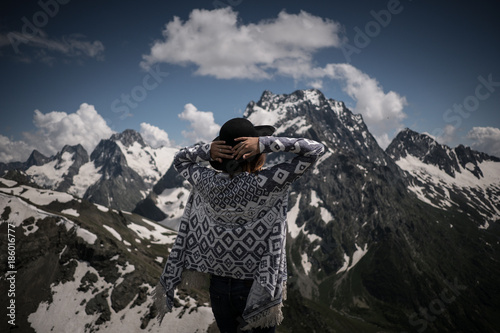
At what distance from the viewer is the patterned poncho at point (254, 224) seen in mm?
3510

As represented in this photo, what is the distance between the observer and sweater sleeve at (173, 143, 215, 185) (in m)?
3.98

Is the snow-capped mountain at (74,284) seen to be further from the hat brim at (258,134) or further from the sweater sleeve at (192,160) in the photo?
the hat brim at (258,134)

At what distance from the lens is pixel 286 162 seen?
11.5 ft

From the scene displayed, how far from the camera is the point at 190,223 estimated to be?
425cm

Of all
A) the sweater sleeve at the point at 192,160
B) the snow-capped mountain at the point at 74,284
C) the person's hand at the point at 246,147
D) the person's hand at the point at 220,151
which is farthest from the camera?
the snow-capped mountain at the point at 74,284

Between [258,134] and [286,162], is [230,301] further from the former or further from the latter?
[258,134]

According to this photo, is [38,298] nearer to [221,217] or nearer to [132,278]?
[132,278]

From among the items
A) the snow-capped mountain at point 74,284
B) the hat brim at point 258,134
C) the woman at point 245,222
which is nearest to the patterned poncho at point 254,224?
the woman at point 245,222

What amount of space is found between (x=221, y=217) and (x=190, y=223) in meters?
0.75

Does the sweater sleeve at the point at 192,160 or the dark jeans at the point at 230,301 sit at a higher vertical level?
the sweater sleeve at the point at 192,160

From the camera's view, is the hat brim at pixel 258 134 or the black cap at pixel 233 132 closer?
the black cap at pixel 233 132

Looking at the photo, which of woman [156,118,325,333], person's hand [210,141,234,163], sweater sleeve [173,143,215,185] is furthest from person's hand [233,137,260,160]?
sweater sleeve [173,143,215,185]

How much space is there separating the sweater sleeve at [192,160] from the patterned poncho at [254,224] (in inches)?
1.1

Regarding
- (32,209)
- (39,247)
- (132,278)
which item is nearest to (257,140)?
(132,278)
